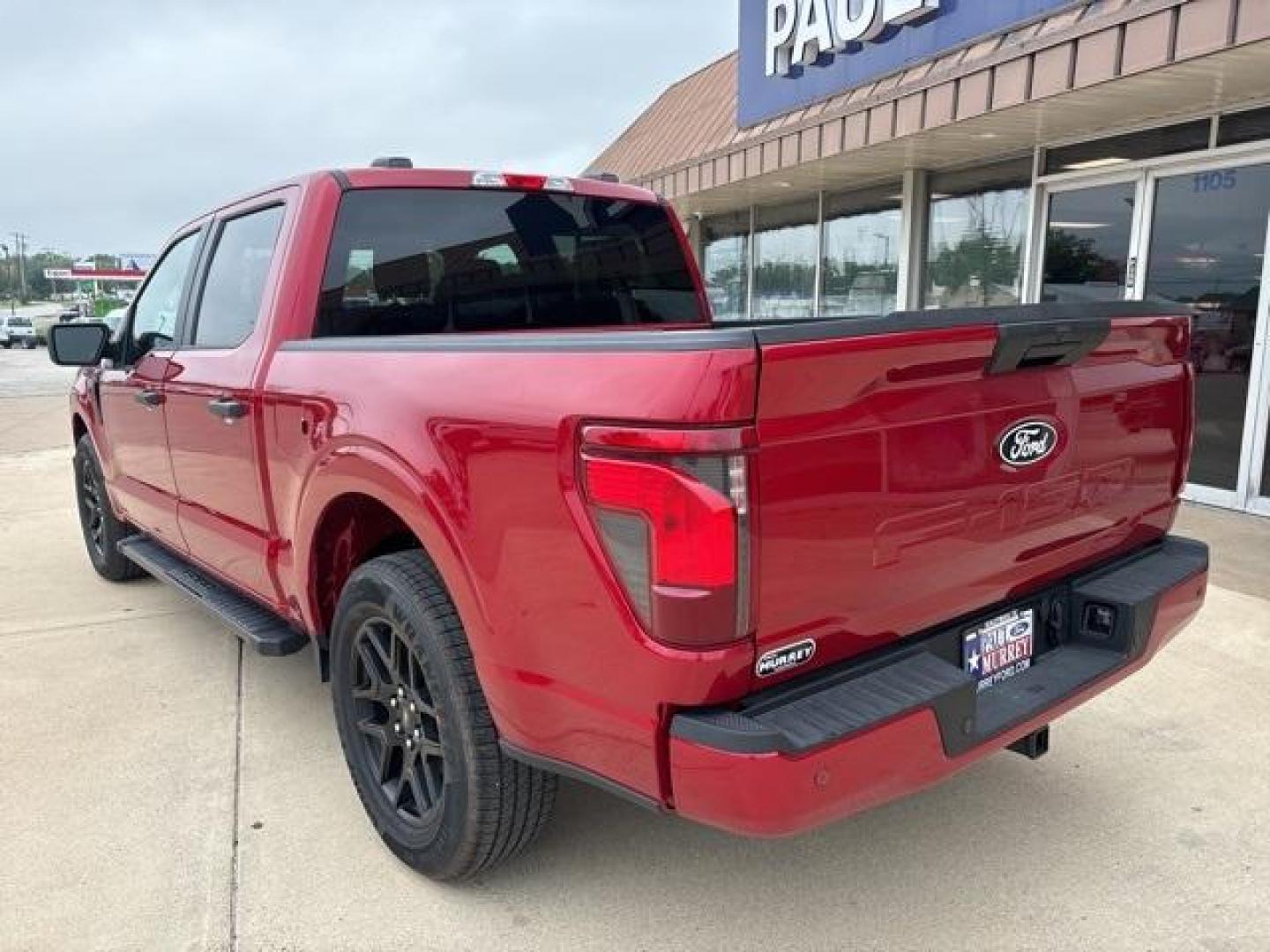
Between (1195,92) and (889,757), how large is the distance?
5.78 metres

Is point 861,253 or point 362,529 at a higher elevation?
point 861,253

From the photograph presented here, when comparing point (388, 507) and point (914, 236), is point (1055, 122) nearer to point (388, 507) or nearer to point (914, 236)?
point (914, 236)

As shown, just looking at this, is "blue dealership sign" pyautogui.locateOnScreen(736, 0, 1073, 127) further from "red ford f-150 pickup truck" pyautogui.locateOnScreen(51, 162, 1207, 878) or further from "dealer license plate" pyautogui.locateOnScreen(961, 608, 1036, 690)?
"dealer license plate" pyautogui.locateOnScreen(961, 608, 1036, 690)

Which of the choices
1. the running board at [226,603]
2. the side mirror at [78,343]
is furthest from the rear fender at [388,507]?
the side mirror at [78,343]

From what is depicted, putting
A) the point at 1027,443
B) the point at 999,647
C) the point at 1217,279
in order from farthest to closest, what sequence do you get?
the point at 1217,279 < the point at 999,647 < the point at 1027,443

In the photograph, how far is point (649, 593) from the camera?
1.82 meters

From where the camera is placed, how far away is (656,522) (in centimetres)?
179

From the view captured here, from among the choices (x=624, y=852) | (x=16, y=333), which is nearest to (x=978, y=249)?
(x=624, y=852)

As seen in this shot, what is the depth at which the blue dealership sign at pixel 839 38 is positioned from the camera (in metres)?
6.59

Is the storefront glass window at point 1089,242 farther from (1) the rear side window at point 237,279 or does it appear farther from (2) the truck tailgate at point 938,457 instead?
(1) the rear side window at point 237,279

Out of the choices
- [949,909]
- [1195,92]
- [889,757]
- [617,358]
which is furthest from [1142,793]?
[1195,92]

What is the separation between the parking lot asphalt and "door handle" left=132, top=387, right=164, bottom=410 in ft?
3.83

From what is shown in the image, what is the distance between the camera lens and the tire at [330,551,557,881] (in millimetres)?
2344

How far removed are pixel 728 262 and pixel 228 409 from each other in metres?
10.5
